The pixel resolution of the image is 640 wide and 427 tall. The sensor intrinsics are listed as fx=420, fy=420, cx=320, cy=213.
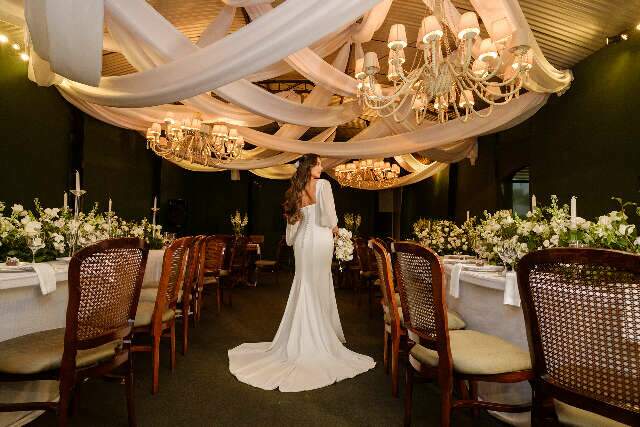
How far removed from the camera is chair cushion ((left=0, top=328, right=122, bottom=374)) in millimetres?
1686

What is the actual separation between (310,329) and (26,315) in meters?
1.90

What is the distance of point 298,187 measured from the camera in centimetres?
354

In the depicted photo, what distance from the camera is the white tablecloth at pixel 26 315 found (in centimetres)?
215

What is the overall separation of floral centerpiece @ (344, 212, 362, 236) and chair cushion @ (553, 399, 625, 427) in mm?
9317

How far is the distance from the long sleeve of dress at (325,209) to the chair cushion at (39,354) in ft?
6.11

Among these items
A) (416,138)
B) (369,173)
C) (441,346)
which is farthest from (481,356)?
(369,173)

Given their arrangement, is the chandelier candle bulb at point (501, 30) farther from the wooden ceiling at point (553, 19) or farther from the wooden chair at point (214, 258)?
the wooden chair at point (214, 258)

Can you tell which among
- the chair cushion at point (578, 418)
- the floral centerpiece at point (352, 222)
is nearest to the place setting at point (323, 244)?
the chair cushion at point (578, 418)

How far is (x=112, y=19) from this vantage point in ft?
8.52

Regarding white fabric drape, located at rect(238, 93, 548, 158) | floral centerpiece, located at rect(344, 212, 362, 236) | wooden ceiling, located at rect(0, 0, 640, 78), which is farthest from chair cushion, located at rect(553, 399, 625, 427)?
floral centerpiece, located at rect(344, 212, 362, 236)

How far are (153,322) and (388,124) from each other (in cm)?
397

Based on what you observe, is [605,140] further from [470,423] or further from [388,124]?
[470,423]

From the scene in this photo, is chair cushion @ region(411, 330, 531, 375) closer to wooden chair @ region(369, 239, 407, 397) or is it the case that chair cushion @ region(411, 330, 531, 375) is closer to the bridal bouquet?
wooden chair @ region(369, 239, 407, 397)

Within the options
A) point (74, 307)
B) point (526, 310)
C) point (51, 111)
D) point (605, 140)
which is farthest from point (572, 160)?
point (51, 111)
